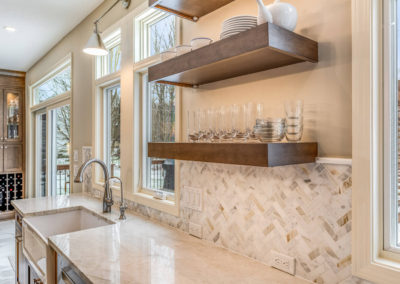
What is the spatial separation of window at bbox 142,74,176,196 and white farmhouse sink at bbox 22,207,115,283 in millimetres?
443

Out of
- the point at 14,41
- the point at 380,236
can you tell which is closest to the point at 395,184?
the point at 380,236

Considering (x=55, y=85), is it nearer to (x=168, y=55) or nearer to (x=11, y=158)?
(x=11, y=158)

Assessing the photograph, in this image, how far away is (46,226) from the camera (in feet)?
7.36

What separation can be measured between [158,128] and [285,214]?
49.6 inches

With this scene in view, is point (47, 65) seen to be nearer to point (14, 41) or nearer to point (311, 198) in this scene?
point (14, 41)

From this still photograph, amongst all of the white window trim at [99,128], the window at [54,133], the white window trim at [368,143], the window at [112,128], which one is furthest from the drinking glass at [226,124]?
the window at [54,133]

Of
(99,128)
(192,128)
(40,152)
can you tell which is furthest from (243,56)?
(40,152)

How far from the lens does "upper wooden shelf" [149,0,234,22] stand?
4.67ft

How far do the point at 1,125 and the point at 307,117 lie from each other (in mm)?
5778

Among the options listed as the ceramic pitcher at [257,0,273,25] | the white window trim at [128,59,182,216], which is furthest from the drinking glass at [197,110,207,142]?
the white window trim at [128,59,182,216]

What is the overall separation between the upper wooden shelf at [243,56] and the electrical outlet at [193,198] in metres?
0.63

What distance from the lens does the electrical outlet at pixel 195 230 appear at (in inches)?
62.0

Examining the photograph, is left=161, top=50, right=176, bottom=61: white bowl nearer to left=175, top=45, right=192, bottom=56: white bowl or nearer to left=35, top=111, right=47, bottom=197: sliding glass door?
left=175, top=45, right=192, bottom=56: white bowl

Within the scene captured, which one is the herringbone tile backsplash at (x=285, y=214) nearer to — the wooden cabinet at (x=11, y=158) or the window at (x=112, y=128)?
the window at (x=112, y=128)
